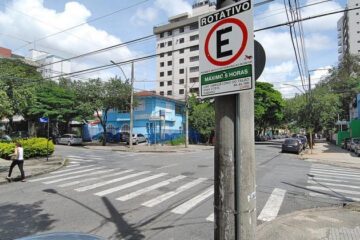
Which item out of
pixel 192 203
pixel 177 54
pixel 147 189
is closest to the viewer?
pixel 192 203

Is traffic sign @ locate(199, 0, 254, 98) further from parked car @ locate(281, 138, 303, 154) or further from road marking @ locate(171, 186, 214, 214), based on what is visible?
parked car @ locate(281, 138, 303, 154)

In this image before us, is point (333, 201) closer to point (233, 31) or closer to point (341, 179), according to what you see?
point (341, 179)

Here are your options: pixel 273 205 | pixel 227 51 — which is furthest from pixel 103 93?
pixel 227 51

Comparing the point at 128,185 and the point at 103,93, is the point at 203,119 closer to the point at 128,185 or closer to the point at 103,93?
the point at 103,93

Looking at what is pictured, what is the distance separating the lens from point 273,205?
379 inches

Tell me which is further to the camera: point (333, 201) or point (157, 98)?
point (157, 98)

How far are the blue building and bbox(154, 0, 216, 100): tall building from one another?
3984 centimetres

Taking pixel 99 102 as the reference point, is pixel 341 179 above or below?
below

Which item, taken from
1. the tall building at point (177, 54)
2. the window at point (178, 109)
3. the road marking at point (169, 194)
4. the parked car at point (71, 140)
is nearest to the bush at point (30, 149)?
the road marking at point (169, 194)

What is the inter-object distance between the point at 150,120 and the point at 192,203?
33.4 meters

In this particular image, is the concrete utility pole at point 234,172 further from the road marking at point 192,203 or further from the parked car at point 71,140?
the parked car at point 71,140

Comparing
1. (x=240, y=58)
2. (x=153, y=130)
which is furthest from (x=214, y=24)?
(x=153, y=130)

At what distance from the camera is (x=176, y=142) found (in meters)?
42.8

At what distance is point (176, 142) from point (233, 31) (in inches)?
1569
